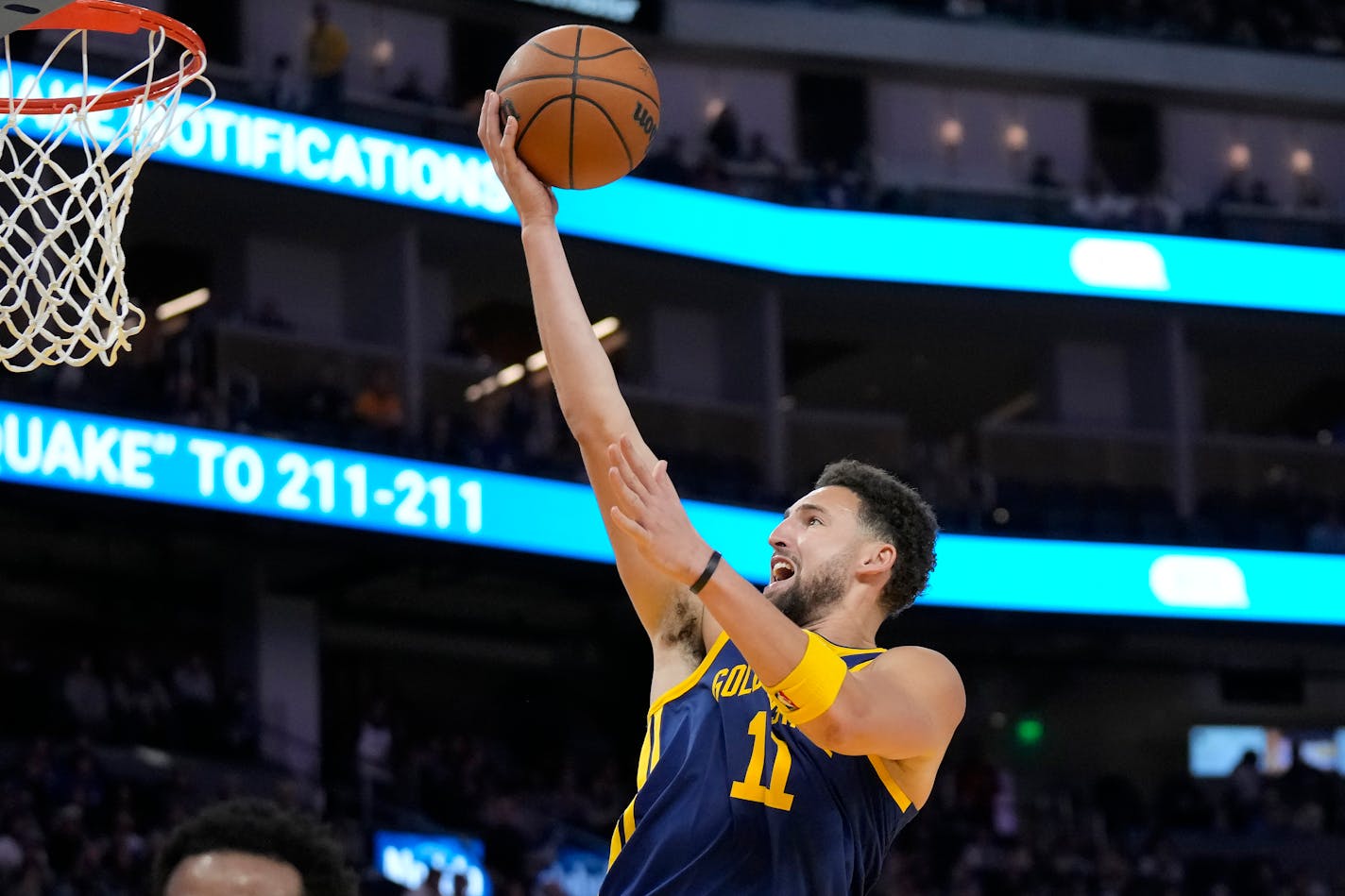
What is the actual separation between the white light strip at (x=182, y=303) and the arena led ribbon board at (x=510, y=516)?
311cm

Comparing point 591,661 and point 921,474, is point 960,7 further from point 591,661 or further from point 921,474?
point 591,661

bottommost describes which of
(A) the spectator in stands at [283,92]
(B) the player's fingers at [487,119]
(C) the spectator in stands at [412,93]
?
(B) the player's fingers at [487,119]

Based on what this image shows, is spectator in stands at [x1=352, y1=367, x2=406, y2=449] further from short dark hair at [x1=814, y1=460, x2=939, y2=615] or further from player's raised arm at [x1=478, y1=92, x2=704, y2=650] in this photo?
short dark hair at [x1=814, y1=460, x2=939, y2=615]

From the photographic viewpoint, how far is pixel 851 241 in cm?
1984

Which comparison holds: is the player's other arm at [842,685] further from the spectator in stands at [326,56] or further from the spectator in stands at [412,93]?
the spectator in stands at [412,93]

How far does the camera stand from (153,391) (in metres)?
14.8

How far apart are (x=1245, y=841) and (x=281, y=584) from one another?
929cm

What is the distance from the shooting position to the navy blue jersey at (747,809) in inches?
139

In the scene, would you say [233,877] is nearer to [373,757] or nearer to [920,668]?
[920,668]

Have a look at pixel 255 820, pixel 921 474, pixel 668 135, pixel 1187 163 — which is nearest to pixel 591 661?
pixel 921 474

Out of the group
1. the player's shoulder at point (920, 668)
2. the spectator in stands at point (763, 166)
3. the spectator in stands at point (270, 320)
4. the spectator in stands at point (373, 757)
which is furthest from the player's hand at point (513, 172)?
the spectator in stands at point (763, 166)

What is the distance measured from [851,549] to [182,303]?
15.5m

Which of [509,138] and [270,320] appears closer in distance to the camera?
[509,138]

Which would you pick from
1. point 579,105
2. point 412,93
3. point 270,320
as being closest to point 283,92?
point 270,320
